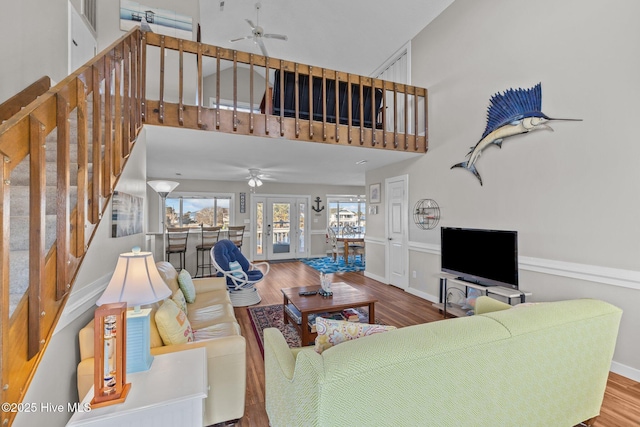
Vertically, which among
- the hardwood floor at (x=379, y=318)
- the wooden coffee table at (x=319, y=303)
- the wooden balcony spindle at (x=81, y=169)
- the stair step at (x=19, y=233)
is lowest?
the hardwood floor at (x=379, y=318)

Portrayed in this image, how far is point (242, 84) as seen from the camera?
732 centimetres

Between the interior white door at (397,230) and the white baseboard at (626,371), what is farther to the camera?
the interior white door at (397,230)

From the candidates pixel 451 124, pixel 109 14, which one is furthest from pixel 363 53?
pixel 109 14

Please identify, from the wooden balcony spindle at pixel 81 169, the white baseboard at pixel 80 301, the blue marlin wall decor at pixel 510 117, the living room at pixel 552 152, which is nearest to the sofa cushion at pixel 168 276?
the living room at pixel 552 152

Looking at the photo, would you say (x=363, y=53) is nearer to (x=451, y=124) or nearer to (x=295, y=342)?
(x=451, y=124)

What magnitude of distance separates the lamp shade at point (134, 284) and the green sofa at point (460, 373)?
2.32 ft

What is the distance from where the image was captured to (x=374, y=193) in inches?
230

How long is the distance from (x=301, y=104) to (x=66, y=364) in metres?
3.34

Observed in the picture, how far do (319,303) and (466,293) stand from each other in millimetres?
2033

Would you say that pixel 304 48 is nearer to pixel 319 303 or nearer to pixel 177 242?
pixel 177 242

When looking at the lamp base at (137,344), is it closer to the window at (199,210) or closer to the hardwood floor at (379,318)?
the hardwood floor at (379,318)

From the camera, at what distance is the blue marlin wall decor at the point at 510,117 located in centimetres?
294

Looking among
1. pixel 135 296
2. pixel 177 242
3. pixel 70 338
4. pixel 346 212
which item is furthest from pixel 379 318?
pixel 346 212

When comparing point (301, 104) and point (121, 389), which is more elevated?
point (301, 104)
